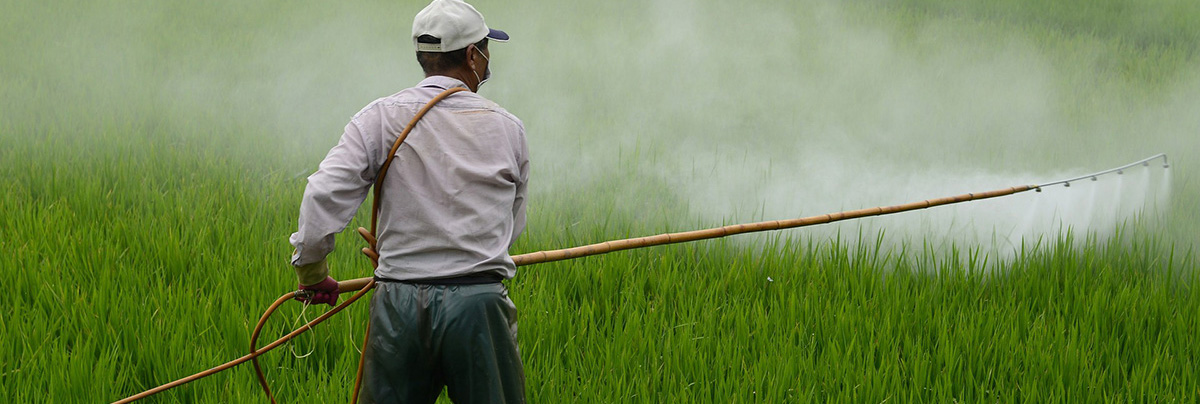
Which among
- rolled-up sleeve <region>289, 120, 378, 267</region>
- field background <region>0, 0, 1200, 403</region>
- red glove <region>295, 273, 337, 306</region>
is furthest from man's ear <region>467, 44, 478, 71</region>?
field background <region>0, 0, 1200, 403</region>

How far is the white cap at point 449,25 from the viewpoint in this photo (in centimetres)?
189

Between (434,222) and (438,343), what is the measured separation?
0.24 meters

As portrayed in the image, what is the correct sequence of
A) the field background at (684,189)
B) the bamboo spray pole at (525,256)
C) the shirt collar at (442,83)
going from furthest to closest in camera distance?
the field background at (684,189) → the bamboo spray pole at (525,256) → the shirt collar at (442,83)

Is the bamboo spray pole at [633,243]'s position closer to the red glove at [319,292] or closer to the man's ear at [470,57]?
the red glove at [319,292]

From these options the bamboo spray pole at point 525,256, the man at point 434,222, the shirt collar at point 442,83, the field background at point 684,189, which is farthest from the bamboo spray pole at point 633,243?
the field background at point 684,189

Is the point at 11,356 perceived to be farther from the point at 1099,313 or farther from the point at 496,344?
the point at 1099,313

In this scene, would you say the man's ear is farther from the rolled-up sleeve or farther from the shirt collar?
the rolled-up sleeve

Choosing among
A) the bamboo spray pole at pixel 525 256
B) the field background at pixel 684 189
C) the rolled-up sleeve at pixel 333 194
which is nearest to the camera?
the rolled-up sleeve at pixel 333 194

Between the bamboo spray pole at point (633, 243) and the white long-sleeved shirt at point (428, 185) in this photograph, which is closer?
the white long-sleeved shirt at point (428, 185)

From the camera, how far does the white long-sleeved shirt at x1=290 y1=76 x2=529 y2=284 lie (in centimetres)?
183

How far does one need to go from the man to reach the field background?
0.69 m

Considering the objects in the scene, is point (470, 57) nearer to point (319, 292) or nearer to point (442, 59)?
point (442, 59)

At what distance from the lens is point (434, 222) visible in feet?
6.06

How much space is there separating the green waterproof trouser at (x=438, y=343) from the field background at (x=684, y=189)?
636 mm
